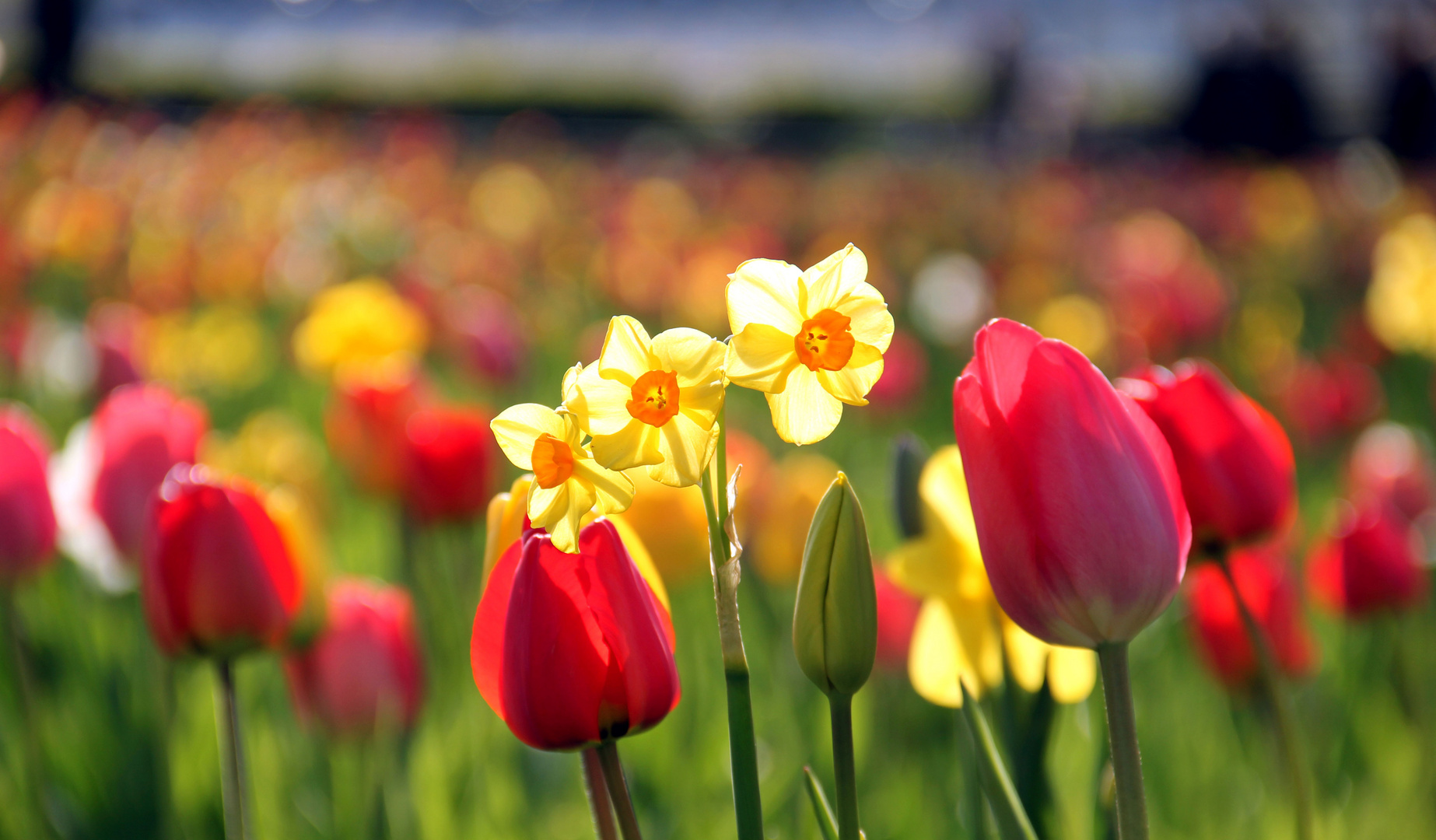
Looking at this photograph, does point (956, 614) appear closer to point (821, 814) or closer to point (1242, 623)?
point (821, 814)

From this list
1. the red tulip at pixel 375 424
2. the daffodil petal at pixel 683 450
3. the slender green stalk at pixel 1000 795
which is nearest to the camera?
the daffodil petal at pixel 683 450

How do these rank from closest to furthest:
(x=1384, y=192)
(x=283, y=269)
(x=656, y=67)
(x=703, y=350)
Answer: (x=703, y=350), (x=283, y=269), (x=1384, y=192), (x=656, y=67)

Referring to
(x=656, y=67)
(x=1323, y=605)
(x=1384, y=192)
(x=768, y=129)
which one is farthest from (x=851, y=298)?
(x=656, y=67)

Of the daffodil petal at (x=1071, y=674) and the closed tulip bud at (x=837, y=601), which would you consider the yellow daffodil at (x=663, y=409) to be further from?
the daffodil petal at (x=1071, y=674)

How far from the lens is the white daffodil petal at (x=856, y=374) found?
544 millimetres

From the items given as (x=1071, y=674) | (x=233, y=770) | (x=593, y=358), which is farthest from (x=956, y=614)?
(x=593, y=358)

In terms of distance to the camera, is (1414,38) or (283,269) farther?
(1414,38)

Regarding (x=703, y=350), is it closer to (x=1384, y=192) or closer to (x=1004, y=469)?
(x=1004, y=469)

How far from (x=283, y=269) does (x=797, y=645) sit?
168 inches

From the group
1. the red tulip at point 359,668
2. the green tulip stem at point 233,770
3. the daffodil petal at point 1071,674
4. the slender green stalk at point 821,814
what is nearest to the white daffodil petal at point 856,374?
the slender green stalk at point 821,814

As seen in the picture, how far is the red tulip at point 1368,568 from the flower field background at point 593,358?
5 centimetres

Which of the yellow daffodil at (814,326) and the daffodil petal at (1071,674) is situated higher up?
the yellow daffodil at (814,326)

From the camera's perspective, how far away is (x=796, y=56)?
34.0 meters

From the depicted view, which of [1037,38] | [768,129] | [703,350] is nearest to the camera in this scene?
[703,350]
